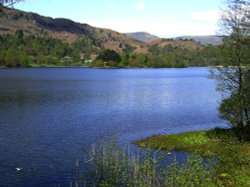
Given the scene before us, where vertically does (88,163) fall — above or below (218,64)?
below

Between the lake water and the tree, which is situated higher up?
the tree

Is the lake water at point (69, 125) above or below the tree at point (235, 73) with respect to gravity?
below

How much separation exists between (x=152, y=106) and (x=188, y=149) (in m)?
41.5

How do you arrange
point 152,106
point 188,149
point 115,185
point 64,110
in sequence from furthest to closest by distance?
point 152,106, point 64,110, point 188,149, point 115,185

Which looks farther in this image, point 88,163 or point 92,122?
point 92,122

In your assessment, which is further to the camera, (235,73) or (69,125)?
(69,125)

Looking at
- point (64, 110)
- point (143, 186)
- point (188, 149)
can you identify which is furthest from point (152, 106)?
point (143, 186)

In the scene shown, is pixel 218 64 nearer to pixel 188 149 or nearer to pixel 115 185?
pixel 188 149

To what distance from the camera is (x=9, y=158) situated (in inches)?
1537

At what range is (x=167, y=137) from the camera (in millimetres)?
47531

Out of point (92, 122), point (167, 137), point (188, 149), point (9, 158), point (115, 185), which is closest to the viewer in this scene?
point (115, 185)

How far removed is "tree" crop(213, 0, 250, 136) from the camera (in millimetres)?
39219

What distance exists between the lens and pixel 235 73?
1590 inches

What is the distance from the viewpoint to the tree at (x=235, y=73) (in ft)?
129
